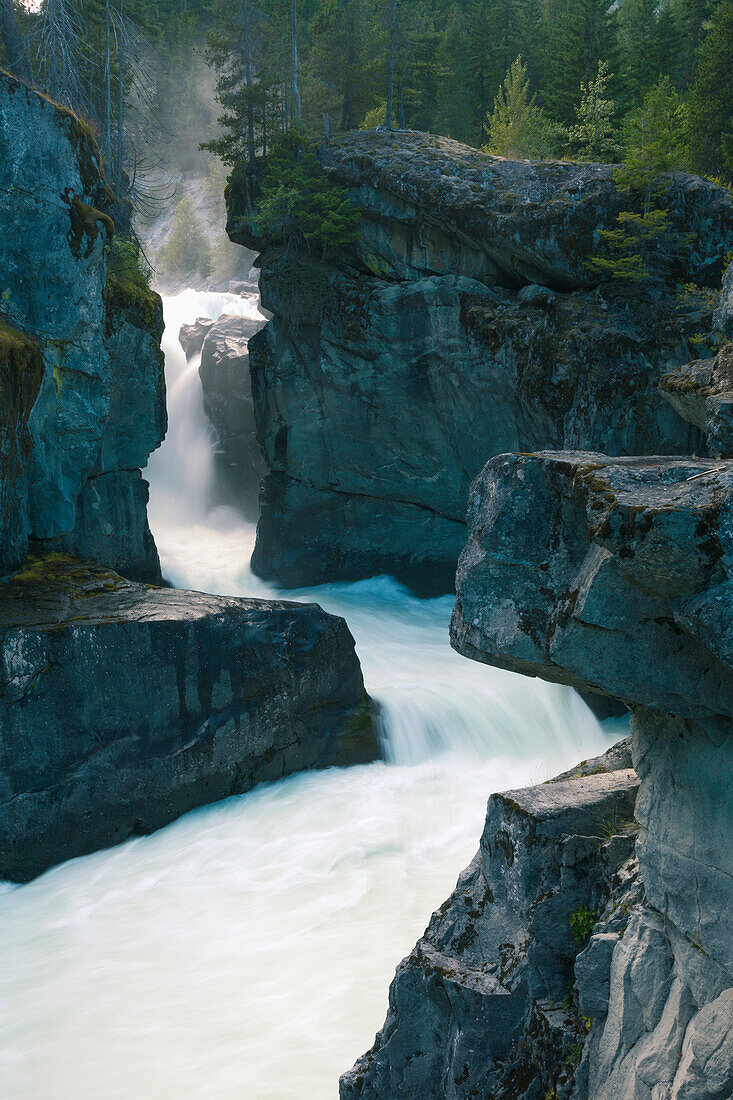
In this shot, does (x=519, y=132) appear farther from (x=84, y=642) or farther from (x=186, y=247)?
(x=186, y=247)

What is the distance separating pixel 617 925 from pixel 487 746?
8.47 m

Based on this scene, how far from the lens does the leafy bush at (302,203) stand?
18281 mm

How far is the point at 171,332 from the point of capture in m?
32.1

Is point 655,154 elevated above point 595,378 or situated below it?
above

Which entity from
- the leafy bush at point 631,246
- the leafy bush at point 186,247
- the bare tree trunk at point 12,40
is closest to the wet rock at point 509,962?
the leafy bush at point 631,246

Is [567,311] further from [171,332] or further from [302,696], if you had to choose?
[171,332]

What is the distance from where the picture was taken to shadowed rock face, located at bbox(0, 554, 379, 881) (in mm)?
9758

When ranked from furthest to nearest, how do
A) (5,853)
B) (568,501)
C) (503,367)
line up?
1. (503,367)
2. (5,853)
3. (568,501)

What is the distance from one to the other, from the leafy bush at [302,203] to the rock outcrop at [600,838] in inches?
610

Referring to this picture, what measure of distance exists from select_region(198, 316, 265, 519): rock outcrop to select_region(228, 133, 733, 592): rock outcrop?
543 cm

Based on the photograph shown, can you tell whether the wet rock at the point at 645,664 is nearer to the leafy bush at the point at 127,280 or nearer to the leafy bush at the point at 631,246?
the leafy bush at the point at 127,280

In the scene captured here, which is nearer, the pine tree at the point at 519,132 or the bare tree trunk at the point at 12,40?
the bare tree trunk at the point at 12,40

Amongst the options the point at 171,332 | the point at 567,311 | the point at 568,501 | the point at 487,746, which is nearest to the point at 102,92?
the point at 171,332

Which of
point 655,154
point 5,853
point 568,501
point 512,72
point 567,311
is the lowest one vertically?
point 5,853
